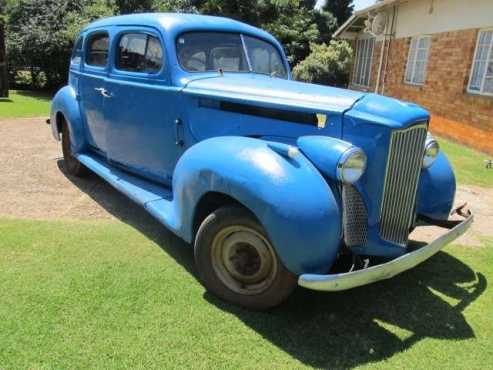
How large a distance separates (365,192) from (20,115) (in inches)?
380

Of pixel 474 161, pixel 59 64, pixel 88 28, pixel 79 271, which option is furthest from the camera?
pixel 59 64

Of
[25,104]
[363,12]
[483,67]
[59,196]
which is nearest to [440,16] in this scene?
[483,67]

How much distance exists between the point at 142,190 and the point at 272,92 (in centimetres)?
160

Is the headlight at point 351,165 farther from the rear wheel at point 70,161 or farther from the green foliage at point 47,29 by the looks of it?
the green foliage at point 47,29

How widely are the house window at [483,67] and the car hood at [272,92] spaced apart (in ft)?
22.5

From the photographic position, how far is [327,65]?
18.7m

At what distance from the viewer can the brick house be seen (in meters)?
8.98

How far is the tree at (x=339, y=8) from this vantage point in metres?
27.2

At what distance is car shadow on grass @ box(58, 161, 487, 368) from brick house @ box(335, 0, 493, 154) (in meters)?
6.06

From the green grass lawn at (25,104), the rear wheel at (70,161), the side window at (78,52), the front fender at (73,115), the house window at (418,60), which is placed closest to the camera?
the front fender at (73,115)


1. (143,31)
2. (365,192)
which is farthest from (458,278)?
(143,31)

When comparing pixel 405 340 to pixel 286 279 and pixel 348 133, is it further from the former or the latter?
pixel 348 133

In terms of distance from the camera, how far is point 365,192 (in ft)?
9.48

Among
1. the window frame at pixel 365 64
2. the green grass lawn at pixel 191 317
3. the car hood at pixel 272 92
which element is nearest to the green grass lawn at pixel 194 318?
the green grass lawn at pixel 191 317
